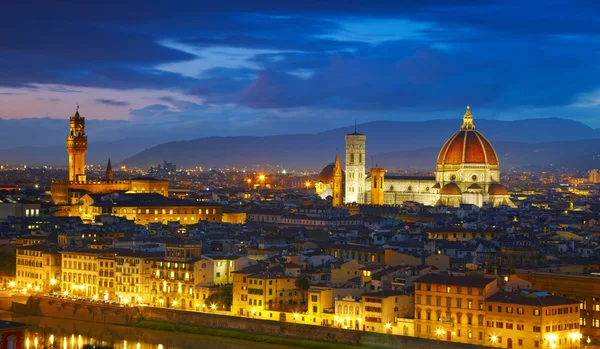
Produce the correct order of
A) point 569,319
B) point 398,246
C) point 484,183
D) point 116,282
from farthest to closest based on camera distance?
point 484,183 → point 398,246 → point 116,282 → point 569,319

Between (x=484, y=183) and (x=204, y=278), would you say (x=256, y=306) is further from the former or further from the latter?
(x=484, y=183)


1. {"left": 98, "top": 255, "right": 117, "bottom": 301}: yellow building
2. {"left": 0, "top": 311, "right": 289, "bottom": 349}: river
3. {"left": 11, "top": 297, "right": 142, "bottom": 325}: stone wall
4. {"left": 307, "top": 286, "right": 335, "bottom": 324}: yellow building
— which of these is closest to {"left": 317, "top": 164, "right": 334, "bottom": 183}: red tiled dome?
{"left": 98, "top": 255, "right": 117, "bottom": 301}: yellow building

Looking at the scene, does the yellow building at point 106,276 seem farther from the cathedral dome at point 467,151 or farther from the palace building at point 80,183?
the cathedral dome at point 467,151

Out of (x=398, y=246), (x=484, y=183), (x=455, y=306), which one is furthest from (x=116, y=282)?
(x=484, y=183)

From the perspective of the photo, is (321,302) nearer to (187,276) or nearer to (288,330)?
(288,330)

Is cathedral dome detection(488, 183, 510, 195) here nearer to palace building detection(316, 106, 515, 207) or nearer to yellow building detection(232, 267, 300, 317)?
palace building detection(316, 106, 515, 207)
